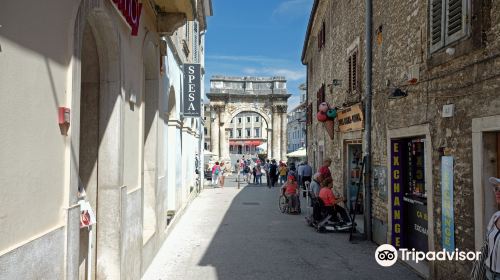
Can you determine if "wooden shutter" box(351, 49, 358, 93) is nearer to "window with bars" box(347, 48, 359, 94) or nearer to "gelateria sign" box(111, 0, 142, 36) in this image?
"window with bars" box(347, 48, 359, 94)

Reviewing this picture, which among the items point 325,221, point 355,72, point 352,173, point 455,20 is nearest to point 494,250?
point 455,20

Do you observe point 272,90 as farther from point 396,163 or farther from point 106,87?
point 106,87

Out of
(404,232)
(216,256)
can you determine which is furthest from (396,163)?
(216,256)

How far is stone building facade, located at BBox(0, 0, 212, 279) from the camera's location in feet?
9.17

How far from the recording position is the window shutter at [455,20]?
509 centimetres

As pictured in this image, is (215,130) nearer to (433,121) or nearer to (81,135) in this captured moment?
(433,121)

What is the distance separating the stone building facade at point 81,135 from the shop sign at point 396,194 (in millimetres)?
4350

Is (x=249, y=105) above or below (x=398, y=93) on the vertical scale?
above

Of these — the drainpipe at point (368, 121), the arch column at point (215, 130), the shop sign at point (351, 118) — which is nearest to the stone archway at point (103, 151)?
the drainpipe at point (368, 121)

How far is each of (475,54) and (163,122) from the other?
6.03 meters

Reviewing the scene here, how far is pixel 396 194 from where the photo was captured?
7805 millimetres

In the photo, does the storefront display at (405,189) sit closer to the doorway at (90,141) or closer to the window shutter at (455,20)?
the window shutter at (455,20)

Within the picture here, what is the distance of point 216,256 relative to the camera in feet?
25.5

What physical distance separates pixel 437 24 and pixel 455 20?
20.3 inches
